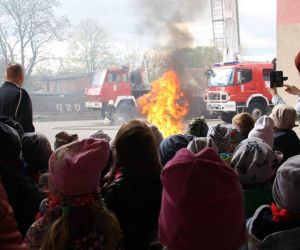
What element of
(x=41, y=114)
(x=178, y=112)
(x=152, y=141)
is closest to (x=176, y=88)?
(x=178, y=112)

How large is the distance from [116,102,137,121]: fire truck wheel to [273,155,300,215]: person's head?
10.7 metres

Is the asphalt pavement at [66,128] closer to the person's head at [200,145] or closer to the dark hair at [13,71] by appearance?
the dark hair at [13,71]

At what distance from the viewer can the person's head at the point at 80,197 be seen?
64.1 inches

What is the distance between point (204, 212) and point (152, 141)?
2.29 feet

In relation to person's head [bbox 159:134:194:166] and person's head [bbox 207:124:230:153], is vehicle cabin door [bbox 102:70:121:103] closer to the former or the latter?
person's head [bbox 207:124:230:153]

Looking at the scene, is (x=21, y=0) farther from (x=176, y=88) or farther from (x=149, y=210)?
(x=149, y=210)

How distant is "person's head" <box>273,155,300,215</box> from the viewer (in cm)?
155

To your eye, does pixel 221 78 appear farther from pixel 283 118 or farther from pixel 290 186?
pixel 290 186

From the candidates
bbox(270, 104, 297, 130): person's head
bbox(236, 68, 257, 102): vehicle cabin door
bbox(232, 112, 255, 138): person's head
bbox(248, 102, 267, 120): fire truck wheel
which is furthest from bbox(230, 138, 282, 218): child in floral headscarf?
bbox(236, 68, 257, 102): vehicle cabin door

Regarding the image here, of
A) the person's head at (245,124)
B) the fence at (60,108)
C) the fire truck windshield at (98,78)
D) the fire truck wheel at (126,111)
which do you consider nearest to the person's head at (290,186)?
the person's head at (245,124)

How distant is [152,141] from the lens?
6.90 feet

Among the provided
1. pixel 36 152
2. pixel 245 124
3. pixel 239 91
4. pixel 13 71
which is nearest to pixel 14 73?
pixel 13 71

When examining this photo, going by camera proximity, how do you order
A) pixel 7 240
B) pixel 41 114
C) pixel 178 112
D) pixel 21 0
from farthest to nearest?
pixel 178 112 < pixel 41 114 < pixel 21 0 < pixel 7 240

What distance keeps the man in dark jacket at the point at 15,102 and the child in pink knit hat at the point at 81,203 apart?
96.9 inches
